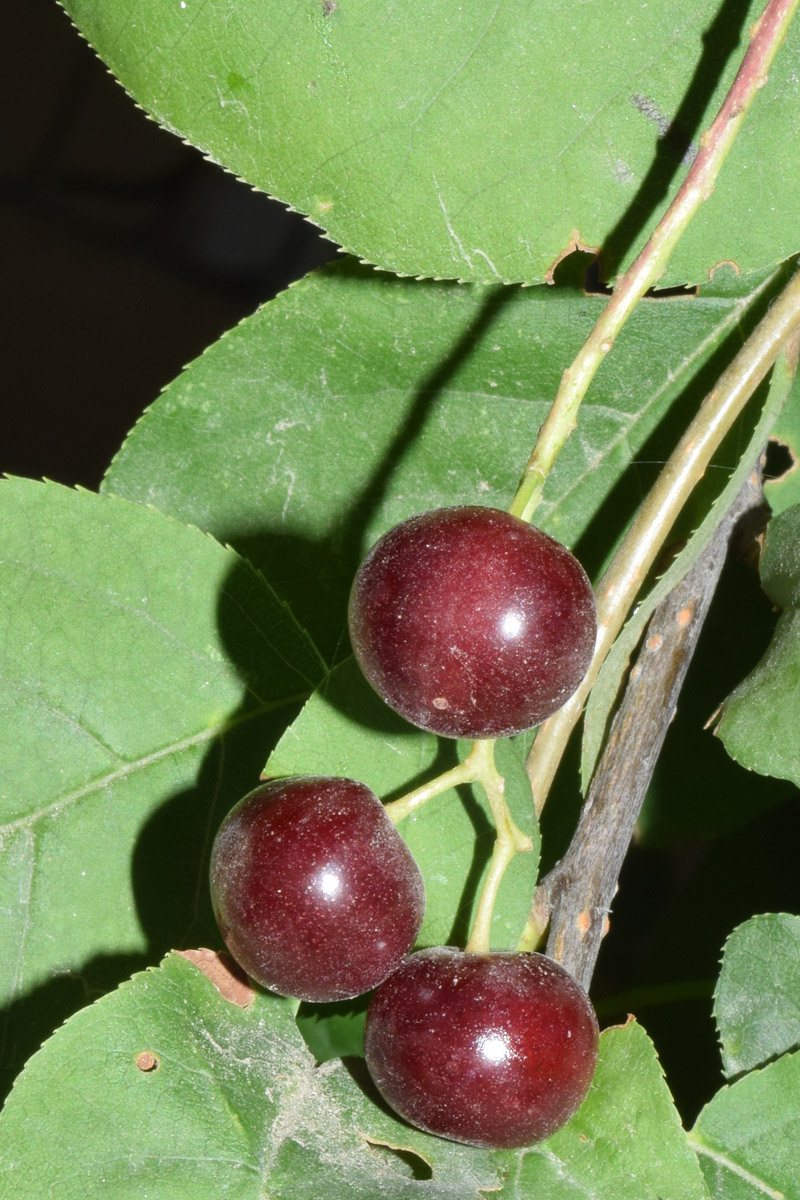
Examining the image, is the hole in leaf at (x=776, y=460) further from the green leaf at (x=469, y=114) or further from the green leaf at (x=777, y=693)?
the green leaf at (x=469, y=114)

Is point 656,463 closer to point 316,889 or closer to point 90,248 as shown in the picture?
point 316,889

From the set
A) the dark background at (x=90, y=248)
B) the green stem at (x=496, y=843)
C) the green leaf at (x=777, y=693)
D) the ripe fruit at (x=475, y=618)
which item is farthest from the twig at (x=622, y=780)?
the dark background at (x=90, y=248)

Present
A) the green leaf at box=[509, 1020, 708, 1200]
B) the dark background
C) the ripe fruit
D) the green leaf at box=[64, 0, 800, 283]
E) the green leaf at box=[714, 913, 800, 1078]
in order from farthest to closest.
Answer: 1. the dark background
2. the green leaf at box=[714, 913, 800, 1078]
3. the green leaf at box=[64, 0, 800, 283]
4. the green leaf at box=[509, 1020, 708, 1200]
5. the ripe fruit

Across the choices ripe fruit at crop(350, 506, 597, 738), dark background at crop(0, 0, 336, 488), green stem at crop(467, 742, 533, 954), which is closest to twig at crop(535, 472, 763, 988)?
green stem at crop(467, 742, 533, 954)

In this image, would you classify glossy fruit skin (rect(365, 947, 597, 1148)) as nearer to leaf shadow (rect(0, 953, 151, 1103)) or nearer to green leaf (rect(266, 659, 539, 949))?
green leaf (rect(266, 659, 539, 949))

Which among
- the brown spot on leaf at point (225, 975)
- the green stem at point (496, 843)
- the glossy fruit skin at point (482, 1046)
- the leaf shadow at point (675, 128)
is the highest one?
the leaf shadow at point (675, 128)

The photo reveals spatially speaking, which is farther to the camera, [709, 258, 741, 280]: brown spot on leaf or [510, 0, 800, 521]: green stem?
[709, 258, 741, 280]: brown spot on leaf

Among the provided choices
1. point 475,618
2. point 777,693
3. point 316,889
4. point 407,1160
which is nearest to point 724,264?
point 777,693
